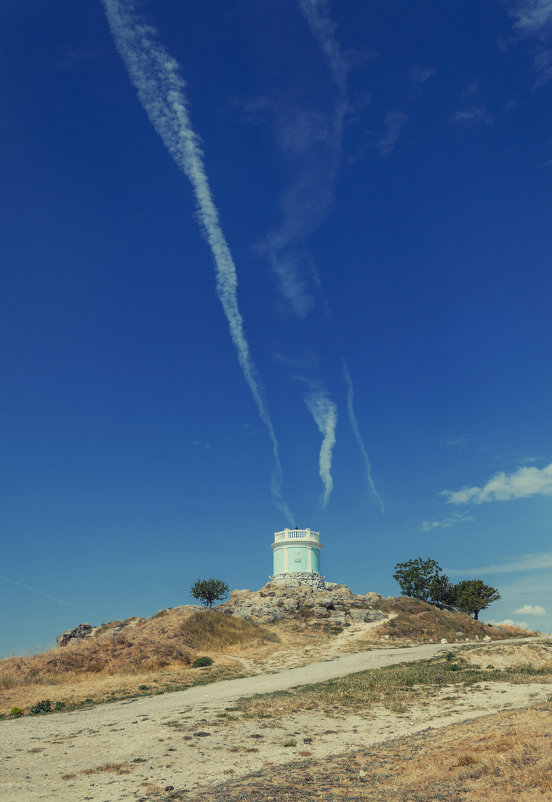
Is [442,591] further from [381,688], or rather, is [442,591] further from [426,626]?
[381,688]

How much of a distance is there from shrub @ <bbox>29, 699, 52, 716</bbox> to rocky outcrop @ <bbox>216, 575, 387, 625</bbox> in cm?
3259

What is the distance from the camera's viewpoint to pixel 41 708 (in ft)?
86.2

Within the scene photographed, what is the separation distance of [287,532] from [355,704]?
57.7 metres

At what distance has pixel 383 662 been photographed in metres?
35.7

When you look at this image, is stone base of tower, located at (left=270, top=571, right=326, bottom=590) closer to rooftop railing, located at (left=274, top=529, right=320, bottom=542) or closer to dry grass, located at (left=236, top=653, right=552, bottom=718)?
rooftop railing, located at (left=274, top=529, right=320, bottom=542)

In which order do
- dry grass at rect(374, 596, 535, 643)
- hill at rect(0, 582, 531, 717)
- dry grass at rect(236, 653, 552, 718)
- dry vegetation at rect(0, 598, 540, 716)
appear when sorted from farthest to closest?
1. dry grass at rect(374, 596, 535, 643)
2. hill at rect(0, 582, 531, 717)
3. dry vegetation at rect(0, 598, 540, 716)
4. dry grass at rect(236, 653, 552, 718)

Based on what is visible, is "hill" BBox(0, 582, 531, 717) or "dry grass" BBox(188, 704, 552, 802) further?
"hill" BBox(0, 582, 531, 717)

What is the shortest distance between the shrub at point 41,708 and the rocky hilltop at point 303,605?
107 ft

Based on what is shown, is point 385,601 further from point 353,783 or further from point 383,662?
point 353,783

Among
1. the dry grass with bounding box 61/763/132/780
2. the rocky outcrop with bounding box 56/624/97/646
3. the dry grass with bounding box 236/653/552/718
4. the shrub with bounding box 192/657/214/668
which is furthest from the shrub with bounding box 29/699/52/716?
the rocky outcrop with bounding box 56/624/97/646

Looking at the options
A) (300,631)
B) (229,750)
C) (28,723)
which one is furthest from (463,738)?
(300,631)

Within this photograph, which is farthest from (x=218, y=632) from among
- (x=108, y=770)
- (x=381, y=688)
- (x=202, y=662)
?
Result: (x=108, y=770)

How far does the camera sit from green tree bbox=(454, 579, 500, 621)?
7669 cm

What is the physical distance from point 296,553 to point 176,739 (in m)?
61.8
